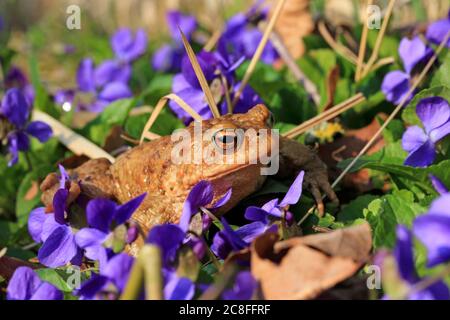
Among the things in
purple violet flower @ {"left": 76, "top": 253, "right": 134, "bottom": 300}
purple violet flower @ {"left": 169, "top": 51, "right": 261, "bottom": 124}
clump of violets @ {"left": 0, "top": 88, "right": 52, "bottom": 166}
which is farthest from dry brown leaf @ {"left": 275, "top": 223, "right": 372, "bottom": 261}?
clump of violets @ {"left": 0, "top": 88, "right": 52, "bottom": 166}

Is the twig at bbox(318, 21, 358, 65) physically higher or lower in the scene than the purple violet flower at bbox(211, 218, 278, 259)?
higher

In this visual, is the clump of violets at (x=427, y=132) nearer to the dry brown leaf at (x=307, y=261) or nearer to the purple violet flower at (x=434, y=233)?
the dry brown leaf at (x=307, y=261)

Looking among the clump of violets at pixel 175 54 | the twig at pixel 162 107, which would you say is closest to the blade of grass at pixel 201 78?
the twig at pixel 162 107

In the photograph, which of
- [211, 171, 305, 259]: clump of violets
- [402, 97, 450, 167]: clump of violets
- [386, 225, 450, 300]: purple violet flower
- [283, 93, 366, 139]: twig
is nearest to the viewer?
[386, 225, 450, 300]: purple violet flower

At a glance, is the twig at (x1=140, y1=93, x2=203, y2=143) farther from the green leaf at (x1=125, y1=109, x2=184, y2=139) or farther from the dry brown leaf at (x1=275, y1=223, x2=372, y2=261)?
the dry brown leaf at (x1=275, y1=223, x2=372, y2=261)

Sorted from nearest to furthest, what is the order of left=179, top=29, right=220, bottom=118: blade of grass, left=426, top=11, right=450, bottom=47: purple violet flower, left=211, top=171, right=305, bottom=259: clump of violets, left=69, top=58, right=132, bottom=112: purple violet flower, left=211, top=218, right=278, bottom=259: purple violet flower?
left=211, top=218, right=278, bottom=259: purple violet flower → left=211, top=171, right=305, bottom=259: clump of violets → left=179, top=29, right=220, bottom=118: blade of grass → left=426, top=11, right=450, bottom=47: purple violet flower → left=69, top=58, right=132, bottom=112: purple violet flower

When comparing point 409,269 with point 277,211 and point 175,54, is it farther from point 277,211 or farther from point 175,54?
point 175,54
